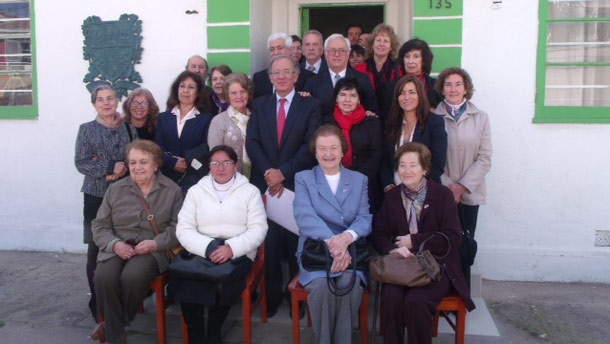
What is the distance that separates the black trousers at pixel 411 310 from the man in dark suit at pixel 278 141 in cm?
101

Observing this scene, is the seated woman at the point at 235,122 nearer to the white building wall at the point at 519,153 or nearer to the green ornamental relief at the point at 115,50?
the white building wall at the point at 519,153

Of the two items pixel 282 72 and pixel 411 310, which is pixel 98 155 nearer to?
pixel 282 72

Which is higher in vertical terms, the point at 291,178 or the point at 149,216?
the point at 291,178

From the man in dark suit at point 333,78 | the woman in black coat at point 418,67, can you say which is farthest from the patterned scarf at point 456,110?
the man in dark suit at point 333,78

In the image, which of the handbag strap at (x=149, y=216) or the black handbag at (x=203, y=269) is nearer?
the black handbag at (x=203, y=269)

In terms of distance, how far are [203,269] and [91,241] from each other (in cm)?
106

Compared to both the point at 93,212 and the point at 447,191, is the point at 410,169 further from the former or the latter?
the point at 93,212

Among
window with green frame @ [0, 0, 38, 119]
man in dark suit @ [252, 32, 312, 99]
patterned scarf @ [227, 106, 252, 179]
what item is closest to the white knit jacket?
patterned scarf @ [227, 106, 252, 179]

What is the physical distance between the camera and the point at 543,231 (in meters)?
4.63

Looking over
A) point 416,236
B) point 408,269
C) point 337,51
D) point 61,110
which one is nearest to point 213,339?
point 408,269

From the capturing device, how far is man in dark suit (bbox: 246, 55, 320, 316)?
374cm

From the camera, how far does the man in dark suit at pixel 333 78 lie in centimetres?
401

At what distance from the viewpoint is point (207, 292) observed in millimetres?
3215

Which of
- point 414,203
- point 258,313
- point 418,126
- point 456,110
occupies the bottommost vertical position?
point 258,313
